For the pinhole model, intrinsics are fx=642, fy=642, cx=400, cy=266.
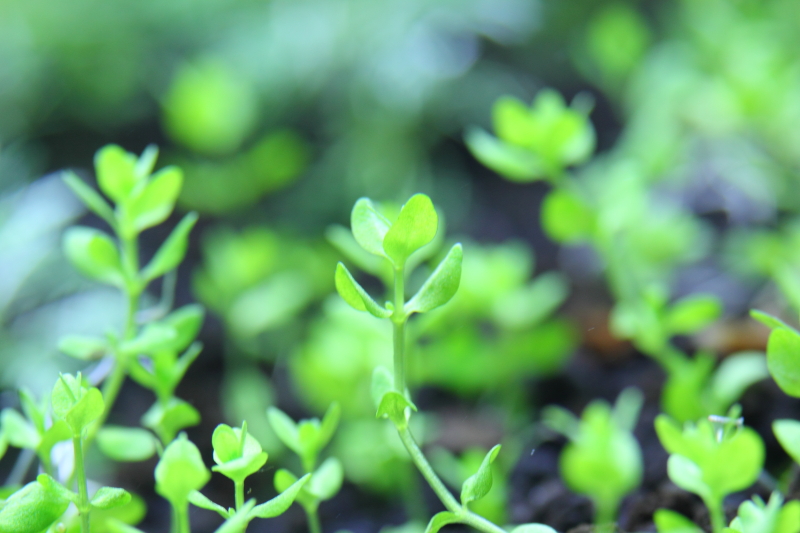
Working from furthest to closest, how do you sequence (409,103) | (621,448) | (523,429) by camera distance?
(409,103), (523,429), (621,448)

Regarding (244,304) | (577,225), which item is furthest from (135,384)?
(577,225)

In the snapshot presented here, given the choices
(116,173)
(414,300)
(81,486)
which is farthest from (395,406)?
(116,173)

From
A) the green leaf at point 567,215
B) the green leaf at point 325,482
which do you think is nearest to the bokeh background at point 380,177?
the green leaf at point 567,215

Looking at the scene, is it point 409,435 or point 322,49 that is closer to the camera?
point 409,435

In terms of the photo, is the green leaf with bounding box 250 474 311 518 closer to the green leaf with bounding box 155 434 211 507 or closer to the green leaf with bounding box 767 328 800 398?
the green leaf with bounding box 155 434 211 507

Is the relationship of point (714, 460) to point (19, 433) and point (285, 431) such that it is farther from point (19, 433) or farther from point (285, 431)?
point (19, 433)

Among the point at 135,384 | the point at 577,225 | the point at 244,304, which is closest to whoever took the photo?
the point at 577,225

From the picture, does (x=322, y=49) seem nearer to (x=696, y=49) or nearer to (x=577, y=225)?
(x=696, y=49)

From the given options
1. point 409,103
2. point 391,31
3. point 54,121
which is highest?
point 391,31
